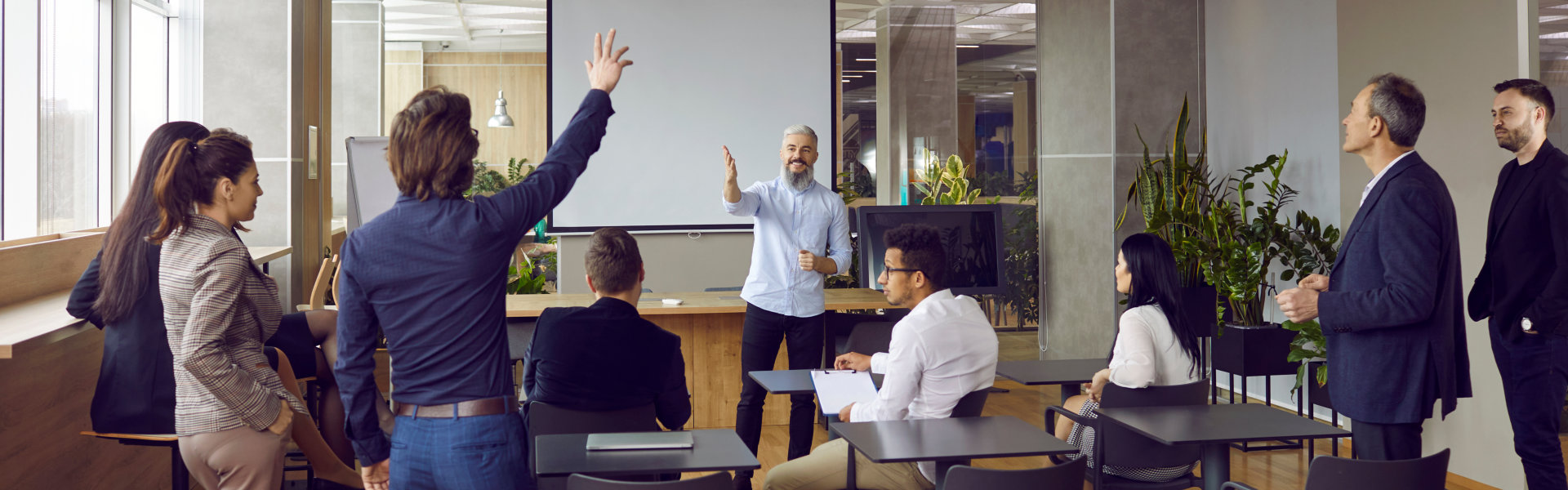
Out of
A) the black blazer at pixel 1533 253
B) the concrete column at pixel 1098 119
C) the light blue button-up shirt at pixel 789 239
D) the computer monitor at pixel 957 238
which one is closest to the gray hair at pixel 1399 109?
the black blazer at pixel 1533 253

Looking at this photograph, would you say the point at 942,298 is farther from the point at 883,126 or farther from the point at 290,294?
the point at 883,126

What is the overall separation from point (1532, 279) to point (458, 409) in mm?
3383

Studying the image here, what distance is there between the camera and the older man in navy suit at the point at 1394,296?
96.4 inches

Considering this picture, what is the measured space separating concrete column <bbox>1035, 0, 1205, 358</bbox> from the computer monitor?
4.73ft

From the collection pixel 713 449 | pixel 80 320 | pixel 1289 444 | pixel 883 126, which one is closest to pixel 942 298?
pixel 713 449

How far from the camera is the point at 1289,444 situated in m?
5.11

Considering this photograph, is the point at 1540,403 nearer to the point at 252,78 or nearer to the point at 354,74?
the point at 252,78

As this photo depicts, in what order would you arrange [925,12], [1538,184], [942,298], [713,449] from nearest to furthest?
[713,449]
[942,298]
[1538,184]
[925,12]

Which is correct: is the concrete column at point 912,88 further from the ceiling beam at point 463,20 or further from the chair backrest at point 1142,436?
the ceiling beam at point 463,20

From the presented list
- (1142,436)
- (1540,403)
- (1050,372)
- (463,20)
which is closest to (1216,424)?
(1142,436)

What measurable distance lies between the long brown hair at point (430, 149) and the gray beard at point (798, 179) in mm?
2421

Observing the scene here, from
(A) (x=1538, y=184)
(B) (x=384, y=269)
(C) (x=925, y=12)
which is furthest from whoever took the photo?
(C) (x=925, y=12)

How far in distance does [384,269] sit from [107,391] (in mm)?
1375

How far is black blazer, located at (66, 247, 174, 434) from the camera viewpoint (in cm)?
252
